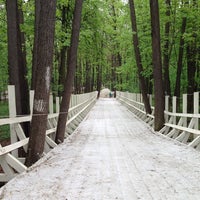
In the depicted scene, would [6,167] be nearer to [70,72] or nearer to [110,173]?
[110,173]

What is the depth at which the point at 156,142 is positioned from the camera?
9648 millimetres

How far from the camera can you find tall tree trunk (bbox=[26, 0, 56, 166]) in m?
6.61

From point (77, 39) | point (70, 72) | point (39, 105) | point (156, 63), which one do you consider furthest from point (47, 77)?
point (156, 63)

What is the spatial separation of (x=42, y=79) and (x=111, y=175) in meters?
2.43

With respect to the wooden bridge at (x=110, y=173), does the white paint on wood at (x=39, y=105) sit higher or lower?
higher

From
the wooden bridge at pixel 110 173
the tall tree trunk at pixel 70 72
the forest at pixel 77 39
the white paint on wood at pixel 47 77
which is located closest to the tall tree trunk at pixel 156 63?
the forest at pixel 77 39

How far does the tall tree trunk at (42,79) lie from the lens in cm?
661

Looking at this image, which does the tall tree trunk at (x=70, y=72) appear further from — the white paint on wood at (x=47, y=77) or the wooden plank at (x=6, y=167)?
the wooden plank at (x=6, y=167)

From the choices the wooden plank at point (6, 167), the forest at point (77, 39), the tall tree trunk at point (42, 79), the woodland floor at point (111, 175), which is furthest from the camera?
the forest at point (77, 39)

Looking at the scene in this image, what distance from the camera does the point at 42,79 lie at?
662 centimetres

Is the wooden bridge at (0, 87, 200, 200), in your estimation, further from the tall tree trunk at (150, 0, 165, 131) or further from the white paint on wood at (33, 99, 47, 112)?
the tall tree trunk at (150, 0, 165, 131)

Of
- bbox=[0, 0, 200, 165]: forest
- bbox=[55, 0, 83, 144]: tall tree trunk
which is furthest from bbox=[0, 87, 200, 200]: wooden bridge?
bbox=[0, 0, 200, 165]: forest

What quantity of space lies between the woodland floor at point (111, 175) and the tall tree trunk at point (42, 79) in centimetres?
36

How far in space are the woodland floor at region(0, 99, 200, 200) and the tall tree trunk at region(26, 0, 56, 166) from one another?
0.36m
